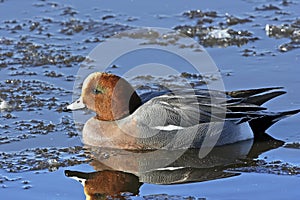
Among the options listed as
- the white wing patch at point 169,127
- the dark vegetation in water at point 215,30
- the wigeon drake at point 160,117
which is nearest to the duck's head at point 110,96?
the wigeon drake at point 160,117

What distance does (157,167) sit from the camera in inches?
251

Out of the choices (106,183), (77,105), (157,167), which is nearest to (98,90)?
(77,105)

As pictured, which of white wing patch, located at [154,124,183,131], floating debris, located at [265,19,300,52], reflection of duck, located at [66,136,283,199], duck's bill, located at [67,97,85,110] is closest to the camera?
reflection of duck, located at [66,136,283,199]

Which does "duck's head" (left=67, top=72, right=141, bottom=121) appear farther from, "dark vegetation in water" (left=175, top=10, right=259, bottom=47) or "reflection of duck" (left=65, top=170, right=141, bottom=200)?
"dark vegetation in water" (left=175, top=10, right=259, bottom=47)

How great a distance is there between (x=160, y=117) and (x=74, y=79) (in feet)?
5.72

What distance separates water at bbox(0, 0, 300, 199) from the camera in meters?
5.93

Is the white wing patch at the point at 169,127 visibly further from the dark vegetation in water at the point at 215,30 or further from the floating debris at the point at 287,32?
the floating debris at the point at 287,32

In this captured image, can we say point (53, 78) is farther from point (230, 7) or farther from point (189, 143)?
point (230, 7)

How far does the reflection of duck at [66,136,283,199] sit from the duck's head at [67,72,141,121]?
358 mm

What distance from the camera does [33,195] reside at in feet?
18.9

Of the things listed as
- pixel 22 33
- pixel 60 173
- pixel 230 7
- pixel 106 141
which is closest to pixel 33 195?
pixel 60 173

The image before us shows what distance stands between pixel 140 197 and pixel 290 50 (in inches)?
137

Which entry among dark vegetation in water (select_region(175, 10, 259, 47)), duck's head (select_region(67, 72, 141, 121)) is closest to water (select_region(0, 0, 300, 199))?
dark vegetation in water (select_region(175, 10, 259, 47))

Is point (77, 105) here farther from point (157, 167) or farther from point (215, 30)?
point (215, 30)
